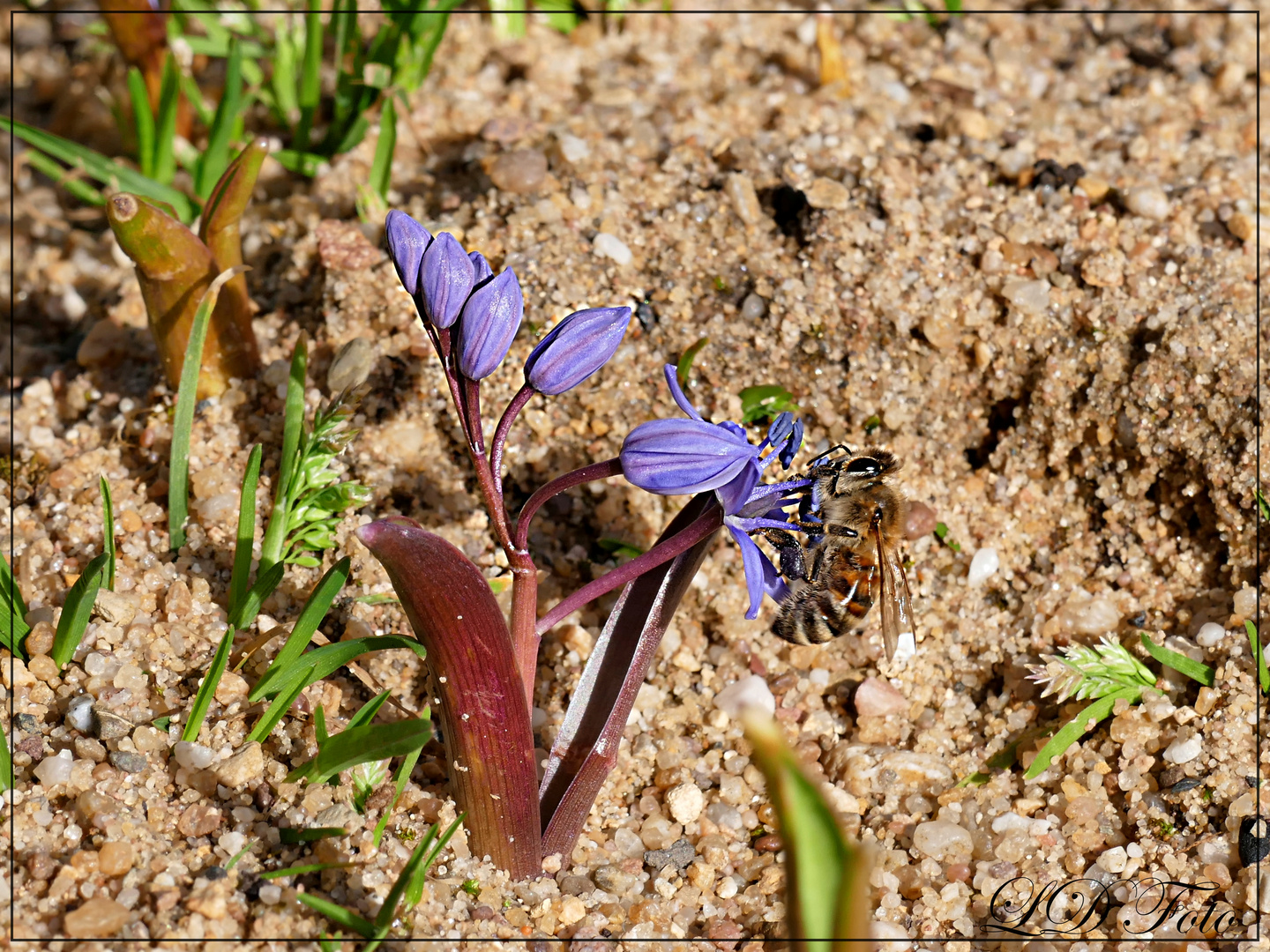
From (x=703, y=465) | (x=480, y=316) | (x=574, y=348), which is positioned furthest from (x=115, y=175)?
(x=703, y=465)

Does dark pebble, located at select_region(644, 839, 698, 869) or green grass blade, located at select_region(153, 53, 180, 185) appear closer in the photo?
dark pebble, located at select_region(644, 839, 698, 869)

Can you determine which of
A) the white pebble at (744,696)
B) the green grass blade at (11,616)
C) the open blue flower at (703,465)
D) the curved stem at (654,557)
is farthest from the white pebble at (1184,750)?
the green grass blade at (11,616)

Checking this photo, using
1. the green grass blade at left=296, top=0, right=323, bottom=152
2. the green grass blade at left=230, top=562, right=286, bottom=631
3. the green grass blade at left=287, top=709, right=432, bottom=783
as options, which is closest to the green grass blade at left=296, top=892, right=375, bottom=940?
the green grass blade at left=287, top=709, right=432, bottom=783

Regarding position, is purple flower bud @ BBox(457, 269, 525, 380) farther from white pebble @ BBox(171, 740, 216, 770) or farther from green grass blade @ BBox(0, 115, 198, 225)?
green grass blade @ BBox(0, 115, 198, 225)

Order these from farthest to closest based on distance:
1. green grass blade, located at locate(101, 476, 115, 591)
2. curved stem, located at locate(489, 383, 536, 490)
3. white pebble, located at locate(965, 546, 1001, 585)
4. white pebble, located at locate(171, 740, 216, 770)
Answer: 1. white pebble, located at locate(965, 546, 1001, 585)
2. green grass blade, located at locate(101, 476, 115, 591)
3. white pebble, located at locate(171, 740, 216, 770)
4. curved stem, located at locate(489, 383, 536, 490)

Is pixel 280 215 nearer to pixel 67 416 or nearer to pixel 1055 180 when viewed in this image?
pixel 67 416

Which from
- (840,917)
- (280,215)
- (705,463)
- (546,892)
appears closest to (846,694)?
(546,892)
